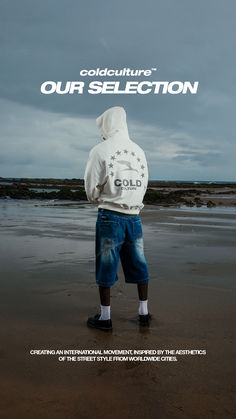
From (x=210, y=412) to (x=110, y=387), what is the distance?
0.66m

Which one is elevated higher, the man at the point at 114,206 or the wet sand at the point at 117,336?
the man at the point at 114,206

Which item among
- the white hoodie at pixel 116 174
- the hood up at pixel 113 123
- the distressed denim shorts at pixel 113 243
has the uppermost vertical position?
the hood up at pixel 113 123

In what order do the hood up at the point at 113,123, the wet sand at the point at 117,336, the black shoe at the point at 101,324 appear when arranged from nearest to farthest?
the wet sand at the point at 117,336, the black shoe at the point at 101,324, the hood up at the point at 113,123

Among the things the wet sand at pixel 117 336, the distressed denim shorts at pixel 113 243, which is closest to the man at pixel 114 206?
the distressed denim shorts at pixel 113 243

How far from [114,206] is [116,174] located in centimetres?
30

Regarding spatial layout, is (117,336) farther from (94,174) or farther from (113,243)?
(94,174)

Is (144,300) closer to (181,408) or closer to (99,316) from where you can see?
(99,316)

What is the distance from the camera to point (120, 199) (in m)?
3.44

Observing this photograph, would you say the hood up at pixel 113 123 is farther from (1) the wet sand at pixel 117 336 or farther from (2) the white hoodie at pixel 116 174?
(1) the wet sand at pixel 117 336

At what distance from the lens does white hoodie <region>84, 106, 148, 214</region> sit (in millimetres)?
3414

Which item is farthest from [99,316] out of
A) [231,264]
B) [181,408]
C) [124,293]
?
[231,264]

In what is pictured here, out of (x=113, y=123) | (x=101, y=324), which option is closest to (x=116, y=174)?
(x=113, y=123)

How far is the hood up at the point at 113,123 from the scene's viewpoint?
3.64 meters

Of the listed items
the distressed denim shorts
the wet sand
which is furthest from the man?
the wet sand
